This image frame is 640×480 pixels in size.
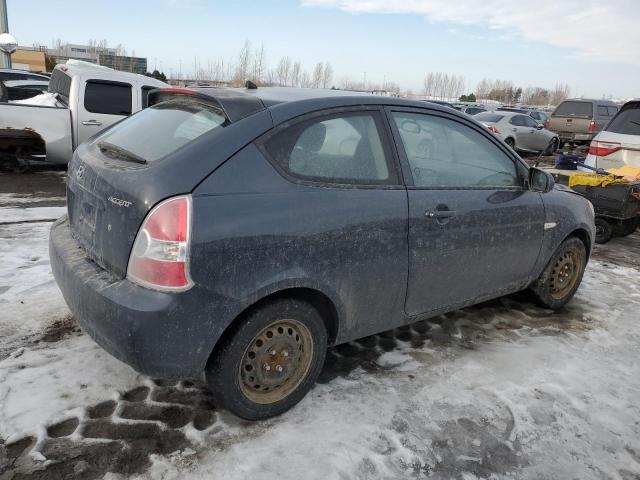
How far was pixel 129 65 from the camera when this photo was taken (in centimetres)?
5788

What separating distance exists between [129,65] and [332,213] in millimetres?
62359

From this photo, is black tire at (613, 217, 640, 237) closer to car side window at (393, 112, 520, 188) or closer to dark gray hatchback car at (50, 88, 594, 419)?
car side window at (393, 112, 520, 188)

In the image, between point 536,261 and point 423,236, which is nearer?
point 423,236

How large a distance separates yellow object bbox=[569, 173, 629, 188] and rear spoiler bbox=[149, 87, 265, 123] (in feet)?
16.1

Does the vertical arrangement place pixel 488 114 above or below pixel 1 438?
above

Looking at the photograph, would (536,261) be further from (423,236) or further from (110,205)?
(110,205)

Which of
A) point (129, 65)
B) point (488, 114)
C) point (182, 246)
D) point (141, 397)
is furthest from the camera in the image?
point (129, 65)

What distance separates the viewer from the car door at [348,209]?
2553 mm

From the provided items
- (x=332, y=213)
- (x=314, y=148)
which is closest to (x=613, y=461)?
(x=332, y=213)

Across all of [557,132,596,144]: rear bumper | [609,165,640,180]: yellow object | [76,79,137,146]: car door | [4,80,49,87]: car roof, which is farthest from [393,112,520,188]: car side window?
[557,132,596,144]: rear bumper

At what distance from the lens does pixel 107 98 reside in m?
8.65

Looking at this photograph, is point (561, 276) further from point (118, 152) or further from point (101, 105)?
point (101, 105)

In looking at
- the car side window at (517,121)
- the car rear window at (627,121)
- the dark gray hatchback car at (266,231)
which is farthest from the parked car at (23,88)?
the car side window at (517,121)

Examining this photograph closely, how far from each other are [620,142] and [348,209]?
20.1ft
